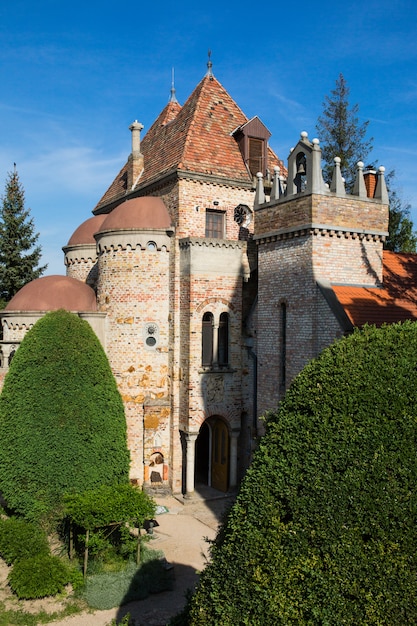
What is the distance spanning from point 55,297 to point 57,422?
7541 millimetres

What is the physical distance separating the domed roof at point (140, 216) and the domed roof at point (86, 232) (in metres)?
4.51

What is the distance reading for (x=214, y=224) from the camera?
2267 centimetres

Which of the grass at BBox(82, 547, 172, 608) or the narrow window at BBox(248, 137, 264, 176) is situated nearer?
the grass at BBox(82, 547, 172, 608)

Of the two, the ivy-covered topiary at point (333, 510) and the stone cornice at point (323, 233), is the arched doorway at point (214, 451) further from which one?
the ivy-covered topiary at point (333, 510)

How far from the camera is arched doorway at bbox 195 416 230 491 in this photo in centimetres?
2203

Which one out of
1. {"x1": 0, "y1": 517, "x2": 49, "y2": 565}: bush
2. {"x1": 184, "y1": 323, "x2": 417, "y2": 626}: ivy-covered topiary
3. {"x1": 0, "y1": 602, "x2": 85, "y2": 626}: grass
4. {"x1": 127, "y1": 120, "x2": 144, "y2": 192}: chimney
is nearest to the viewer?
{"x1": 184, "y1": 323, "x2": 417, "y2": 626}: ivy-covered topiary

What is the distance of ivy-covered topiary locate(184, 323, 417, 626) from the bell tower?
7.58 meters

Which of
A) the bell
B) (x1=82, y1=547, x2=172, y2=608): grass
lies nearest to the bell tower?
the bell

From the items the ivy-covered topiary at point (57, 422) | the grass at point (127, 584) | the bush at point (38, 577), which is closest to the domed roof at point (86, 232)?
the ivy-covered topiary at point (57, 422)

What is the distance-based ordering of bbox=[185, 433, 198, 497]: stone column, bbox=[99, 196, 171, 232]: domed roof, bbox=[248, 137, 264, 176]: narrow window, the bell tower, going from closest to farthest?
the bell tower → bbox=[185, 433, 198, 497]: stone column → bbox=[99, 196, 171, 232]: domed roof → bbox=[248, 137, 264, 176]: narrow window

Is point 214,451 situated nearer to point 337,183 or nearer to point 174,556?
point 174,556

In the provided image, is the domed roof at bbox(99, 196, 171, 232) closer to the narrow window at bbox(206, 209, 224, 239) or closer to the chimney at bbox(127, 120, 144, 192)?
the narrow window at bbox(206, 209, 224, 239)

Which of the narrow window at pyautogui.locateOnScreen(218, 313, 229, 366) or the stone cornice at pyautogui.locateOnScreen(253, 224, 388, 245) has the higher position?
the stone cornice at pyautogui.locateOnScreen(253, 224, 388, 245)

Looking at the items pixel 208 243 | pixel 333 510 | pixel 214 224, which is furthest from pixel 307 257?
pixel 333 510
